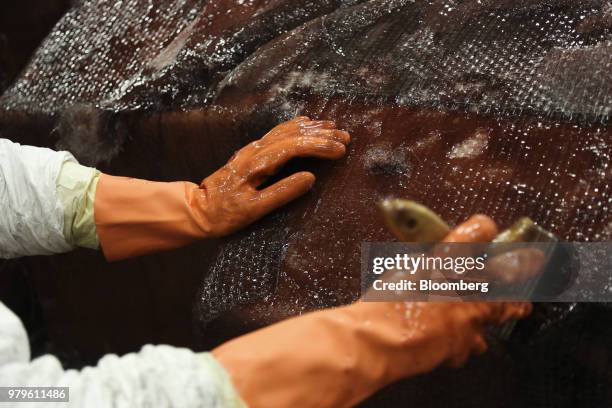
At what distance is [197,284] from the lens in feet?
9.05

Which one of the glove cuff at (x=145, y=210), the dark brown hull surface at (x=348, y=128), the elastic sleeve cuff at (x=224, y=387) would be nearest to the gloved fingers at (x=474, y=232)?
the dark brown hull surface at (x=348, y=128)

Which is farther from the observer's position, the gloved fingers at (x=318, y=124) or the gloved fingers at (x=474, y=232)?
the gloved fingers at (x=318, y=124)

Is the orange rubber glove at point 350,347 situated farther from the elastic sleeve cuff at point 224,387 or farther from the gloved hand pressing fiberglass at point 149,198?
the gloved hand pressing fiberglass at point 149,198

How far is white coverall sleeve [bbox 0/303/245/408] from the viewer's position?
1.31m

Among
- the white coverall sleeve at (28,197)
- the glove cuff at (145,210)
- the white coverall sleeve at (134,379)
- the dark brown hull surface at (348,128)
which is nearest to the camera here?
the white coverall sleeve at (134,379)

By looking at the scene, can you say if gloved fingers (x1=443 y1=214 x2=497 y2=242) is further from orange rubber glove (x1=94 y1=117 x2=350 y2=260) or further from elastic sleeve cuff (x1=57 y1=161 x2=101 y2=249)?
elastic sleeve cuff (x1=57 y1=161 x2=101 y2=249)

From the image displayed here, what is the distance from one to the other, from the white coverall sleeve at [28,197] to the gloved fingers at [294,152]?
0.59 metres

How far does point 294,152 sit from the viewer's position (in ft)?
6.72

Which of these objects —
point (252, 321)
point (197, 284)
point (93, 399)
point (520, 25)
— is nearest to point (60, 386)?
point (93, 399)

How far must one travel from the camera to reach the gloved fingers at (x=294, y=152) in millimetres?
2045

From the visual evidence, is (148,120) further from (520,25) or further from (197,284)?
(520,25)

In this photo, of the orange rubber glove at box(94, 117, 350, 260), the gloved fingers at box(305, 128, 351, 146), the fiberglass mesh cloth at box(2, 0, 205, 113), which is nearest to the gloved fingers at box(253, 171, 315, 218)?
the orange rubber glove at box(94, 117, 350, 260)

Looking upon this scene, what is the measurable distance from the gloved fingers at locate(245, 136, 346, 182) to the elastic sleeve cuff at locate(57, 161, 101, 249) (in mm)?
495

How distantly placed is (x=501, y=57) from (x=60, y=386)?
4.98 feet
